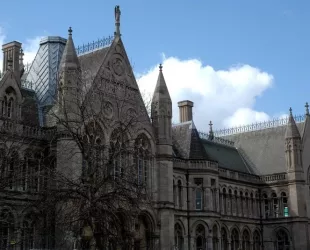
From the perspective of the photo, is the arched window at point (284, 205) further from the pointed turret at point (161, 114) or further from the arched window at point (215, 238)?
the pointed turret at point (161, 114)

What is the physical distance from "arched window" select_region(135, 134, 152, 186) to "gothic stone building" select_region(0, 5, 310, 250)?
24 centimetres

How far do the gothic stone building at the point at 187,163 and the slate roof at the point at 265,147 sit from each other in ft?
0.36

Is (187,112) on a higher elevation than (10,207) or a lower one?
higher

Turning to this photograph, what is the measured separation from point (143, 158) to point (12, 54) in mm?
11379

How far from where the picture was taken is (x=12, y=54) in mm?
44094

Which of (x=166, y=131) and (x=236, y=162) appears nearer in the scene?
(x=166, y=131)

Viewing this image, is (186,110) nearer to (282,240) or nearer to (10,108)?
(282,240)

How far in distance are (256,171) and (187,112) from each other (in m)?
9.56

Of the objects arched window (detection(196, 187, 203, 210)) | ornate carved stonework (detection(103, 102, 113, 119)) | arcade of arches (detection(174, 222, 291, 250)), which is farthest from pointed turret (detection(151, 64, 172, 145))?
arcade of arches (detection(174, 222, 291, 250))

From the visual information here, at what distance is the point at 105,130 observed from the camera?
4134 centimetres

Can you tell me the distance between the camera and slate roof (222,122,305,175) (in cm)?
6331

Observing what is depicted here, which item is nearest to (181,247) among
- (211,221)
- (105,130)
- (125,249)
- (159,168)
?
(211,221)

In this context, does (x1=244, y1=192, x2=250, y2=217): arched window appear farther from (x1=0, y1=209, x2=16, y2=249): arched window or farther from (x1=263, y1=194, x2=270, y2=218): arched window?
(x1=0, y1=209, x2=16, y2=249): arched window

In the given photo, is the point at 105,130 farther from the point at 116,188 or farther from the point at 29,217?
the point at 116,188
